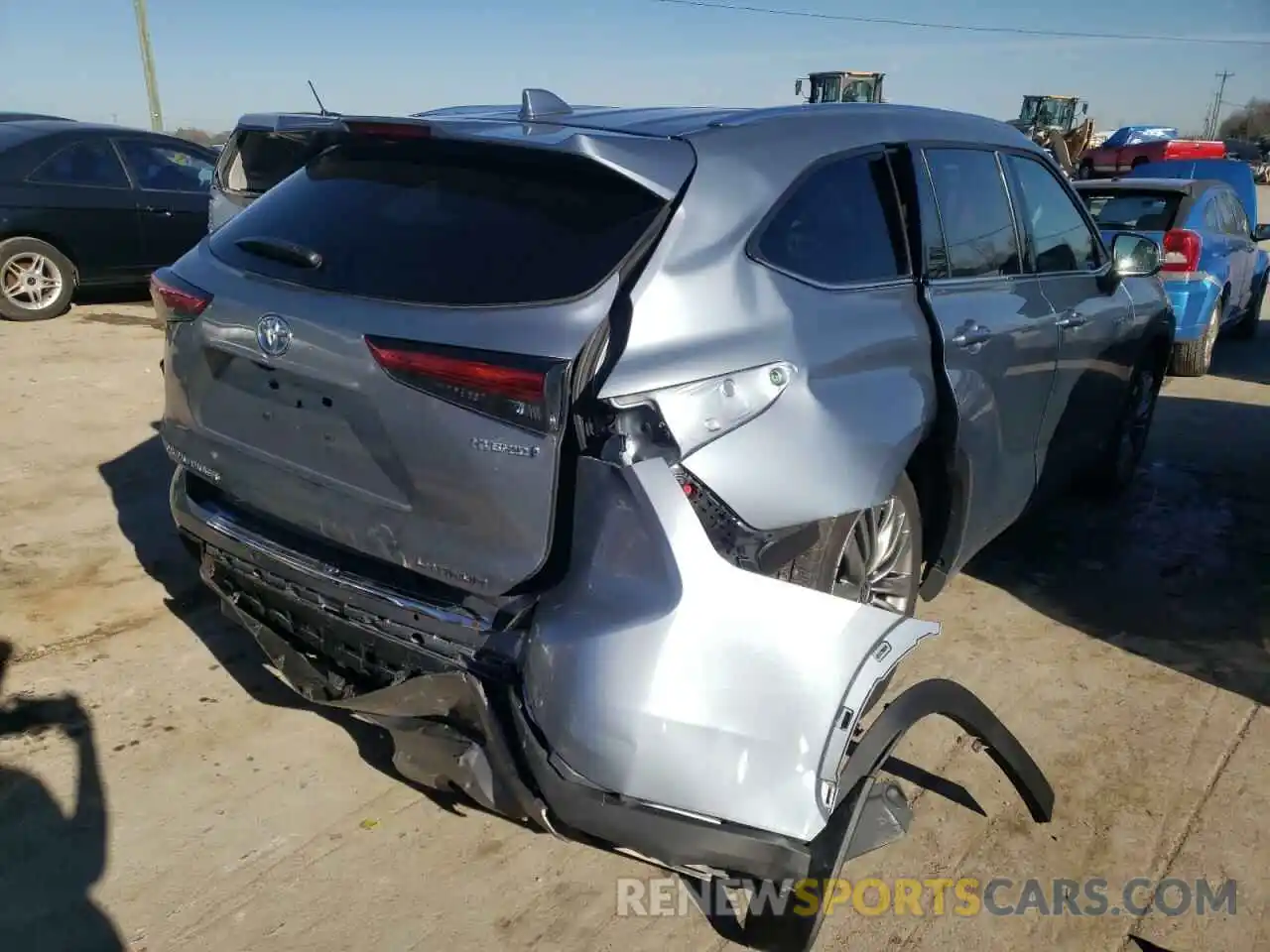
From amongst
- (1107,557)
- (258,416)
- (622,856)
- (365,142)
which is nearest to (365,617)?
(258,416)

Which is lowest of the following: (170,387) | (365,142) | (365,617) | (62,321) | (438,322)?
(62,321)

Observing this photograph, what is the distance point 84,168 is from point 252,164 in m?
4.96

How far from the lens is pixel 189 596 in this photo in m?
3.97

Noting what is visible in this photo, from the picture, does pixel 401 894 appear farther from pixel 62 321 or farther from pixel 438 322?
pixel 62 321

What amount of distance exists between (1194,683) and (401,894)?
2.80m

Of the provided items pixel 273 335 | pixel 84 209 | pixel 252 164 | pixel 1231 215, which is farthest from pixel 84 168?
pixel 1231 215

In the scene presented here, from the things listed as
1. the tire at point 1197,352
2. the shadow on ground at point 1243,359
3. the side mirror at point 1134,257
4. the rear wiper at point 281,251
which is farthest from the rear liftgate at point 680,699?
the shadow on ground at point 1243,359

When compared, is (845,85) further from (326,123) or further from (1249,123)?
(1249,123)

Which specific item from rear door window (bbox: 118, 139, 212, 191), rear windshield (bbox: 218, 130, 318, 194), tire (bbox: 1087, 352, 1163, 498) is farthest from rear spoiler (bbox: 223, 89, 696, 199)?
rear door window (bbox: 118, 139, 212, 191)

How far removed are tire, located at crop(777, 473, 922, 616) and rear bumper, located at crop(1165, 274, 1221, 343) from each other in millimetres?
5602

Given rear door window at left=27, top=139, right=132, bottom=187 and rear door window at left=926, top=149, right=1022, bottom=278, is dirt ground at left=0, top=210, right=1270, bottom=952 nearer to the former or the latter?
rear door window at left=926, top=149, right=1022, bottom=278

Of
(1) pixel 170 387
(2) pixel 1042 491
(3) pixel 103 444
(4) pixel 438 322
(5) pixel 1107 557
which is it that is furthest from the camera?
(3) pixel 103 444

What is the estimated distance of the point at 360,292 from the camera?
2396mm

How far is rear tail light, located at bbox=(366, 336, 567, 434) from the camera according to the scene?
2.09m
